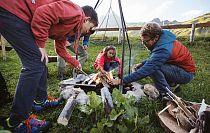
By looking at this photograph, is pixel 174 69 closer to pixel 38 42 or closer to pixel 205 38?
pixel 38 42

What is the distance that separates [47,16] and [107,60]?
9.36ft

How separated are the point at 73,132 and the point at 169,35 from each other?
6.43 ft

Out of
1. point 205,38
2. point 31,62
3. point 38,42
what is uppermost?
point 38,42

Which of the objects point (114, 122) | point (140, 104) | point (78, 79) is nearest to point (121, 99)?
point (114, 122)

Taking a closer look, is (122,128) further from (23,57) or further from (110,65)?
(110,65)

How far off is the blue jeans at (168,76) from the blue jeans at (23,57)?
70.6 inches

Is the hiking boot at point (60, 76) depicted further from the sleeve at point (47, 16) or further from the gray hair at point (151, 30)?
the sleeve at point (47, 16)

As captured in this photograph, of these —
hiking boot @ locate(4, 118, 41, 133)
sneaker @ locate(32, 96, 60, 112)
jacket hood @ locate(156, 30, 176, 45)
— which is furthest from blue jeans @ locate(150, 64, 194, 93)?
hiking boot @ locate(4, 118, 41, 133)

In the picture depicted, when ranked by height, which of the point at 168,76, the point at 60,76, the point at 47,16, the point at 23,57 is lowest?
the point at 60,76

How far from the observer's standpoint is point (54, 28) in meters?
2.29

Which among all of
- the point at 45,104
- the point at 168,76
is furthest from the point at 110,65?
the point at 45,104

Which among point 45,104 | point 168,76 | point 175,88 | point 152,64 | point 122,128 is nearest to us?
point 122,128

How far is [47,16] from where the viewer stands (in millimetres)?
2004

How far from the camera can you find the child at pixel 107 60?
4.62 m
